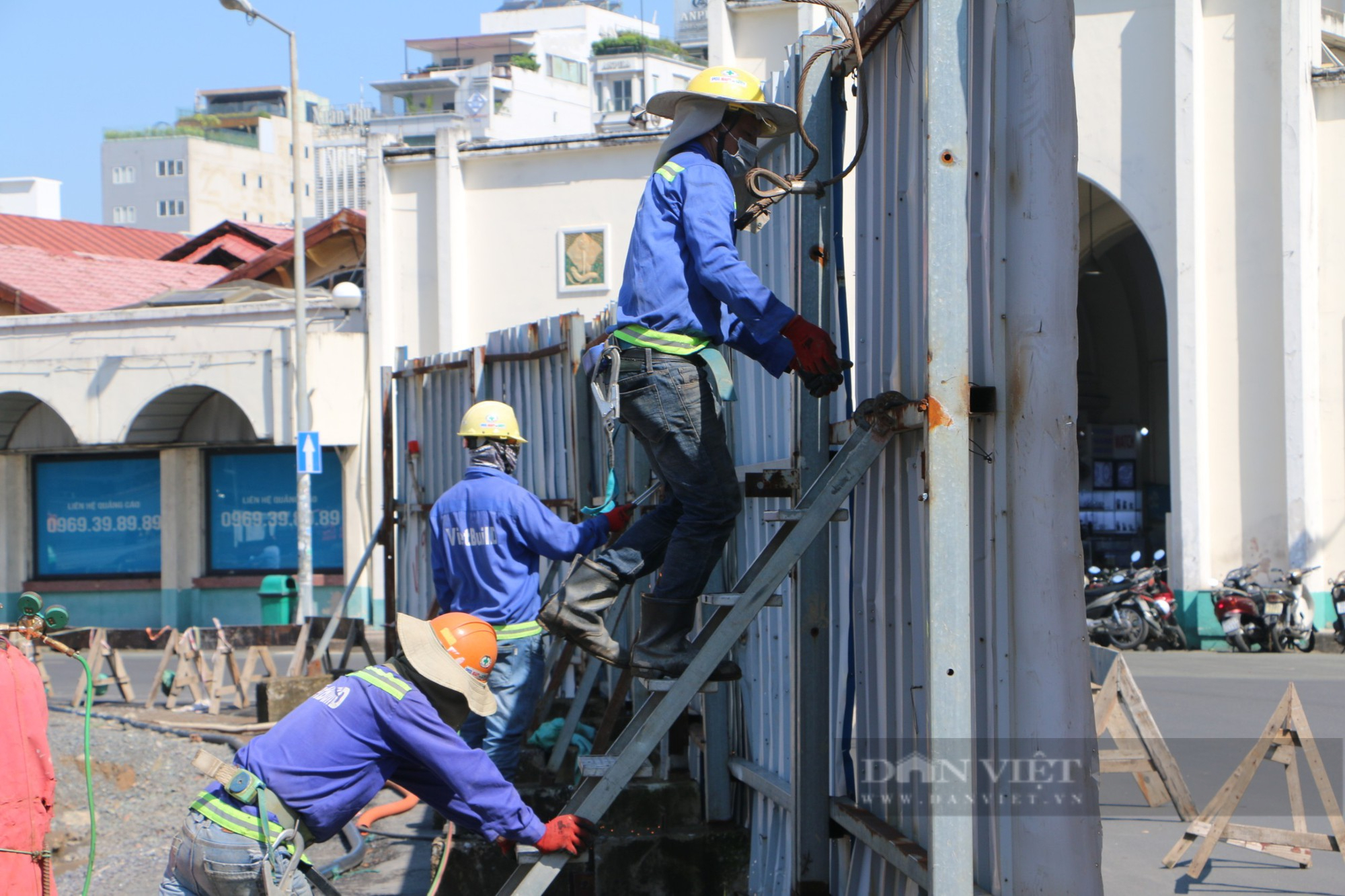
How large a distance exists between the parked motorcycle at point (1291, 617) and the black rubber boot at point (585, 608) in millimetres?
13471

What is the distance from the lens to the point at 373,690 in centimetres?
411

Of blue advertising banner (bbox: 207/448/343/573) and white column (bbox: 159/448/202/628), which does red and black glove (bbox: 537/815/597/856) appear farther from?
white column (bbox: 159/448/202/628)

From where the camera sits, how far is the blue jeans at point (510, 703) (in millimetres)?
6555

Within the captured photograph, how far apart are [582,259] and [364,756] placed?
17.2 m

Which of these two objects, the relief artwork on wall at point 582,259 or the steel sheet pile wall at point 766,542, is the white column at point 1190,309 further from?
the steel sheet pile wall at point 766,542

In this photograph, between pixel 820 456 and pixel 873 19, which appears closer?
pixel 873 19

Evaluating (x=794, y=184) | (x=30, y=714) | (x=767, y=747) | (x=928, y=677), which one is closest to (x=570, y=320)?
(x=767, y=747)

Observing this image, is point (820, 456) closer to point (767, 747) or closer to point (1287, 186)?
point (767, 747)

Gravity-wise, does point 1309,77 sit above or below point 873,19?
above

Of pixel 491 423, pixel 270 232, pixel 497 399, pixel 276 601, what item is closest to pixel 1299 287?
pixel 497 399

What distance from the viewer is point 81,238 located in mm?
37156

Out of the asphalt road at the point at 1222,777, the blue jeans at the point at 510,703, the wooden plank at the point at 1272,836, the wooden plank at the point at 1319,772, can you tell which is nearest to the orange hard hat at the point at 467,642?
the blue jeans at the point at 510,703

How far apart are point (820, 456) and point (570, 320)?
3.73m

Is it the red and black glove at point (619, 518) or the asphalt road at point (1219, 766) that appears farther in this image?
the asphalt road at point (1219, 766)
